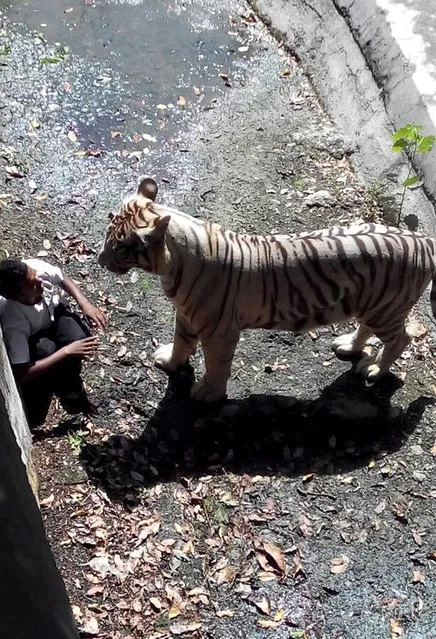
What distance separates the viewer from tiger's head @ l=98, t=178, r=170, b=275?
4.25m

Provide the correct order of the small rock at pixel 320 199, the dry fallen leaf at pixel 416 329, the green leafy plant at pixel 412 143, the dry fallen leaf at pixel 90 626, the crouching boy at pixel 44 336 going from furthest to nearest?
the small rock at pixel 320 199, the green leafy plant at pixel 412 143, the dry fallen leaf at pixel 416 329, the crouching boy at pixel 44 336, the dry fallen leaf at pixel 90 626

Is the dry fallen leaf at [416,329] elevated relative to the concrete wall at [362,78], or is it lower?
lower

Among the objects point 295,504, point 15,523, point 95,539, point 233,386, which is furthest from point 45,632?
point 233,386

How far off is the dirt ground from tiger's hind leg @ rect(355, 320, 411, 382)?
11 cm

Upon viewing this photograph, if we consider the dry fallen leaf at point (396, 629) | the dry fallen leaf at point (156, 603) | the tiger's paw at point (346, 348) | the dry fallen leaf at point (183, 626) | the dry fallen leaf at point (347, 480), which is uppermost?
the tiger's paw at point (346, 348)

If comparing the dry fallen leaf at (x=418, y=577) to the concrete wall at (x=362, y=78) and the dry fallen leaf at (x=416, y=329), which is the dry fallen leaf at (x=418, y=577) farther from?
the concrete wall at (x=362, y=78)

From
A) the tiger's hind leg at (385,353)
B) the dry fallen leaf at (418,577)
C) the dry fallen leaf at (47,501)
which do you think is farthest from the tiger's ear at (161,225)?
the dry fallen leaf at (418,577)

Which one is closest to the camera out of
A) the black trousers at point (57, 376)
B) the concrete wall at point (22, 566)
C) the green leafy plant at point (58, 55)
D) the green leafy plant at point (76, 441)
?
the concrete wall at point (22, 566)

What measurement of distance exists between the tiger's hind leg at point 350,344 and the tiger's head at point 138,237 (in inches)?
59.1

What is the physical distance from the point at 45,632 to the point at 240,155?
4597 mm

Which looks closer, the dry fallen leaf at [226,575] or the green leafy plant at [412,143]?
the dry fallen leaf at [226,575]

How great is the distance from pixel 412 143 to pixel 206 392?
2412 mm

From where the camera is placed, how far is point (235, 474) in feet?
16.2

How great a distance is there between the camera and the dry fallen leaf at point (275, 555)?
15.1 feet
